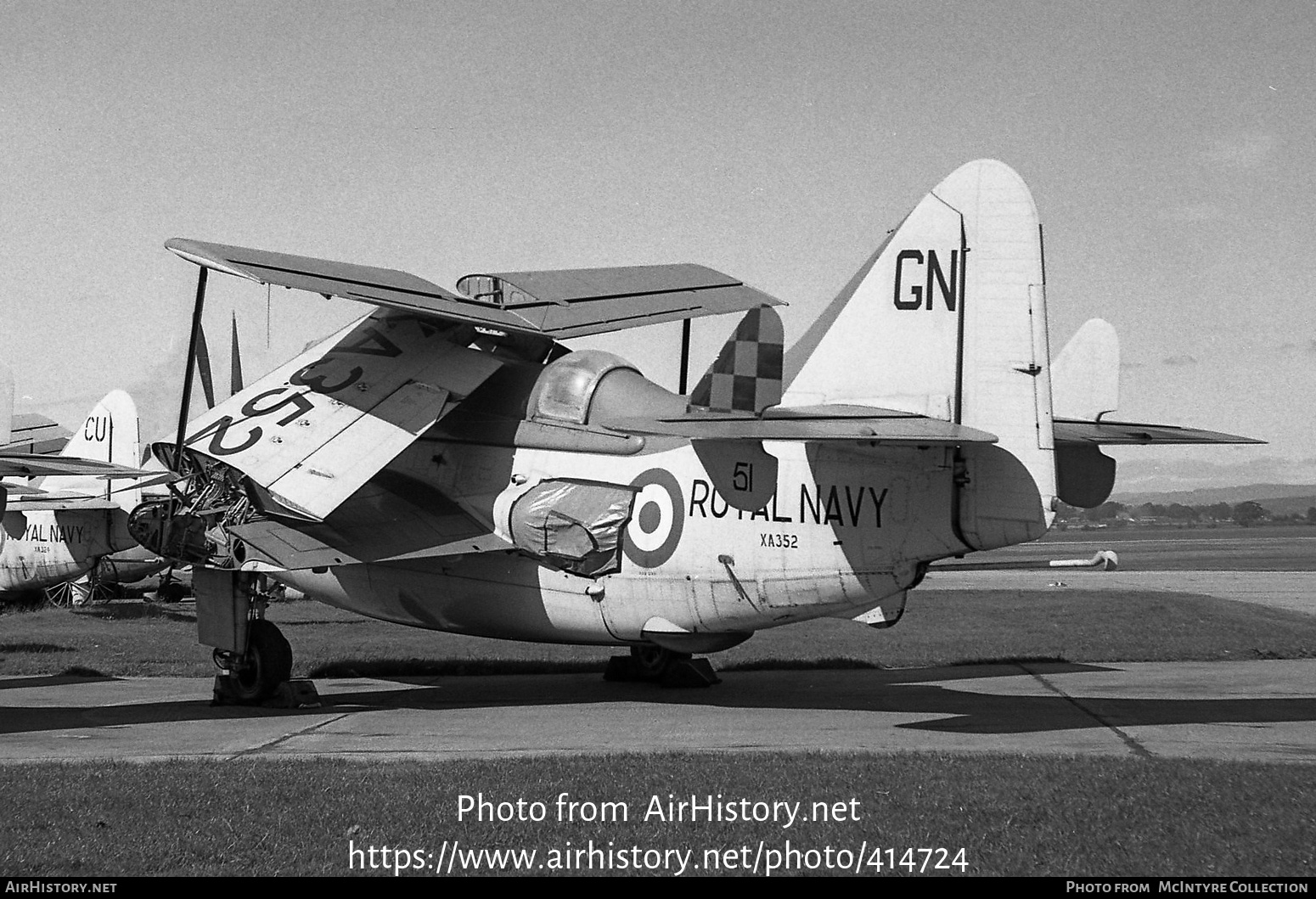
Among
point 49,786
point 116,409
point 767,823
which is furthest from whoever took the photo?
point 116,409

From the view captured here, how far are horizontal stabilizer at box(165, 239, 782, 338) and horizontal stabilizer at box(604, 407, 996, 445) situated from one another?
2631 mm

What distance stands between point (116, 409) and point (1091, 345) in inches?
1079

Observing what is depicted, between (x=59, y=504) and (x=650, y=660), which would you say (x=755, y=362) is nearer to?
(x=650, y=660)

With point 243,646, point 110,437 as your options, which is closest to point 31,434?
point 110,437

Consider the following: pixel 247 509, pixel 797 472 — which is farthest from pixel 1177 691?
pixel 247 509

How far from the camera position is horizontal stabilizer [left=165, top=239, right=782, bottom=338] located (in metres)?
13.5

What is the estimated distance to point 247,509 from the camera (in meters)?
14.9

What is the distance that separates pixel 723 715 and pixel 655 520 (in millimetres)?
2392

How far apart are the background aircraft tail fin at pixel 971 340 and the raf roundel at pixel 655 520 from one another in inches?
81.5

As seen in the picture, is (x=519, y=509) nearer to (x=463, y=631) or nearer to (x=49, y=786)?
(x=463, y=631)

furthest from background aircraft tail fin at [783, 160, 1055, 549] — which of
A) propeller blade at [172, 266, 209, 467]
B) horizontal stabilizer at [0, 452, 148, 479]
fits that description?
horizontal stabilizer at [0, 452, 148, 479]

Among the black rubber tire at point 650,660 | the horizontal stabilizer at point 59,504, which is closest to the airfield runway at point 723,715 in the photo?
the black rubber tire at point 650,660

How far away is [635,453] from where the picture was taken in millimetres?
13664

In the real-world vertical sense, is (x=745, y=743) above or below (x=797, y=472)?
below
